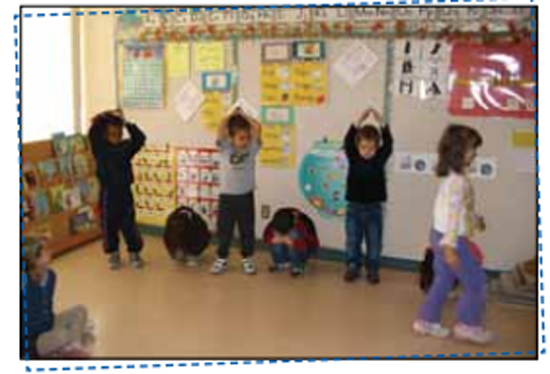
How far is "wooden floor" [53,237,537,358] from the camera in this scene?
4.96ft

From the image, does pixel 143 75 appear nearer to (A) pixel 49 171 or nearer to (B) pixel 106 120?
(B) pixel 106 120

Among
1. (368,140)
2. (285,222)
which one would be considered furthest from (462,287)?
(285,222)

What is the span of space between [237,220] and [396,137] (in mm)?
640

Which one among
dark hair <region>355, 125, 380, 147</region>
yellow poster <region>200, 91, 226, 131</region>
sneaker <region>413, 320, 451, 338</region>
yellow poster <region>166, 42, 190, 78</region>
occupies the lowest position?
sneaker <region>413, 320, 451, 338</region>

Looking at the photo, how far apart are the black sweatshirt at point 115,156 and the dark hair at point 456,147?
0.94 m

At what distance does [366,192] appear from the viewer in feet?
6.50

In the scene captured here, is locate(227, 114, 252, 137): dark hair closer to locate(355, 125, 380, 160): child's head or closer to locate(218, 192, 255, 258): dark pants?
locate(218, 192, 255, 258): dark pants

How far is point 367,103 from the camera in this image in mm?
2115

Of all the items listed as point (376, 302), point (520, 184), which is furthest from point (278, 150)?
point (520, 184)

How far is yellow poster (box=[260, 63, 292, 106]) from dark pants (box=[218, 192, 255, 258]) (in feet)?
1.16

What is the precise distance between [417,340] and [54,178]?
1.22 metres

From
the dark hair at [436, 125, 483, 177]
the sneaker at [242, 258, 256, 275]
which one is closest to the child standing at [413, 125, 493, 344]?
the dark hair at [436, 125, 483, 177]

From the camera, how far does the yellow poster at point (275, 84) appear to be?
2131 mm

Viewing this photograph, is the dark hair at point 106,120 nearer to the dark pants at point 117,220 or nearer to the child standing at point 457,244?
the dark pants at point 117,220
